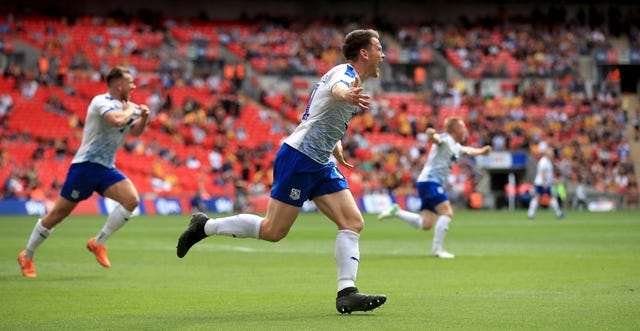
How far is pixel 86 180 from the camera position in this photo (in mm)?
12930

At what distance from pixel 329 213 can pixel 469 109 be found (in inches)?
1670

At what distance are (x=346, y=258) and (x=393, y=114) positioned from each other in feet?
133

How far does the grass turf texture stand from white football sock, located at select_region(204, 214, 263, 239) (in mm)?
704

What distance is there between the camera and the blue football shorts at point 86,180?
1285 centimetres

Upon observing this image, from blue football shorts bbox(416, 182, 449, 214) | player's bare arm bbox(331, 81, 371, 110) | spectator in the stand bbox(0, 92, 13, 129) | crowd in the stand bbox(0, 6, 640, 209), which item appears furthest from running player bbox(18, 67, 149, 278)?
spectator in the stand bbox(0, 92, 13, 129)

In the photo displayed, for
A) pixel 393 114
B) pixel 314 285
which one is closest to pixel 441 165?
pixel 314 285

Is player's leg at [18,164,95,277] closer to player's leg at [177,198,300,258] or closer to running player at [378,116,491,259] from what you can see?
player's leg at [177,198,300,258]

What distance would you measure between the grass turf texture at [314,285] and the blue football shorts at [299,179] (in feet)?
3.43

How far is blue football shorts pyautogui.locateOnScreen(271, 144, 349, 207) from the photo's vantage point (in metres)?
8.83

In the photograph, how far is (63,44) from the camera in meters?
47.1

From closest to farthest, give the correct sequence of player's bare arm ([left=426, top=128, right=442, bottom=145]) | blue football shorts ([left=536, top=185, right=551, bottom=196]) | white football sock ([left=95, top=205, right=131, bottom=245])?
white football sock ([left=95, top=205, right=131, bottom=245]) → player's bare arm ([left=426, top=128, right=442, bottom=145]) → blue football shorts ([left=536, top=185, right=551, bottom=196])

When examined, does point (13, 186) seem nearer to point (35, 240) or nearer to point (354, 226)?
point (35, 240)

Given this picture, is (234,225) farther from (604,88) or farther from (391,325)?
(604,88)

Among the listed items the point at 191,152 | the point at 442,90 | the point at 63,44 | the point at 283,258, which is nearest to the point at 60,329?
the point at 283,258
